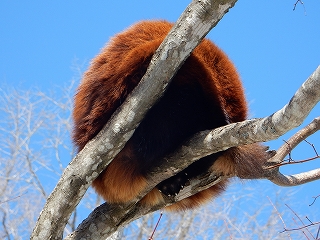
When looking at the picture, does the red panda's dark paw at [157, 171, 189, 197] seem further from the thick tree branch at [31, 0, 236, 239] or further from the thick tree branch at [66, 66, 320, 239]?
the thick tree branch at [31, 0, 236, 239]

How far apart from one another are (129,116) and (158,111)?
312mm

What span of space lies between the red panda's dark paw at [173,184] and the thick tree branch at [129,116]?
0.59 metres

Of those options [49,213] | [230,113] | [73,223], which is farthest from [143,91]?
[73,223]

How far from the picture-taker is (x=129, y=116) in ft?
8.49

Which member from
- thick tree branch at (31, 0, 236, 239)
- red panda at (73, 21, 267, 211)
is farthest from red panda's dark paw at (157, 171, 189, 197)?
thick tree branch at (31, 0, 236, 239)

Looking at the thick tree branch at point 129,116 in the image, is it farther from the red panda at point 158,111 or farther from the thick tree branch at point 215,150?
the thick tree branch at point 215,150

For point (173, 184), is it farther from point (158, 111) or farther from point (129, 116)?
point (129, 116)

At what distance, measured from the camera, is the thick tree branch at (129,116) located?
2.40m

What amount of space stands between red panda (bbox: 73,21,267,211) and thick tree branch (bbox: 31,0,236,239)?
211 millimetres

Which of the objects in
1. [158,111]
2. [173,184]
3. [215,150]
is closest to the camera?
[215,150]

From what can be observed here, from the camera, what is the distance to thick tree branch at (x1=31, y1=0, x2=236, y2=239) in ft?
7.87

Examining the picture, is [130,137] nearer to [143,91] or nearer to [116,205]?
[143,91]

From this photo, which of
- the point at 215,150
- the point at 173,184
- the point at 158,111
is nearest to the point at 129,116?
the point at 158,111

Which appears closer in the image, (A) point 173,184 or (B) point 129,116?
(B) point 129,116
